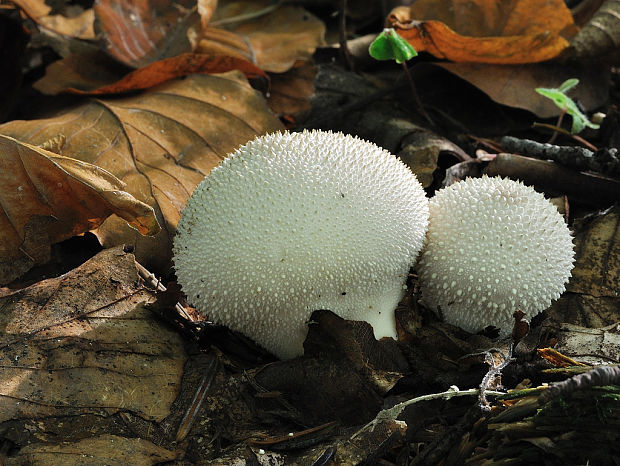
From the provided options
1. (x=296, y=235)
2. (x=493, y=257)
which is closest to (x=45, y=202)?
(x=296, y=235)

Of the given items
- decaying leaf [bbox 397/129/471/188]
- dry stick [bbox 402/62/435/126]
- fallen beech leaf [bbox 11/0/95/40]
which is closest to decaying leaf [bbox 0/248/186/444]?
decaying leaf [bbox 397/129/471/188]

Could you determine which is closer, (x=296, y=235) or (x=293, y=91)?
(x=296, y=235)

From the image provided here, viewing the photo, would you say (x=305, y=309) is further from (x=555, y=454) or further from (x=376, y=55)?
(x=376, y=55)

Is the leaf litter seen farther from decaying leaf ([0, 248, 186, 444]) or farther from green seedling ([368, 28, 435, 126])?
green seedling ([368, 28, 435, 126])

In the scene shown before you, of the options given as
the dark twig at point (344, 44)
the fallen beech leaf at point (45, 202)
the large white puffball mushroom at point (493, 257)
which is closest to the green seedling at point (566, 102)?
the large white puffball mushroom at point (493, 257)

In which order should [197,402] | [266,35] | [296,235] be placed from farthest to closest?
[266,35]
[197,402]
[296,235]

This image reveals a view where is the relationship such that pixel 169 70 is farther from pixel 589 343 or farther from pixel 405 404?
pixel 589 343
